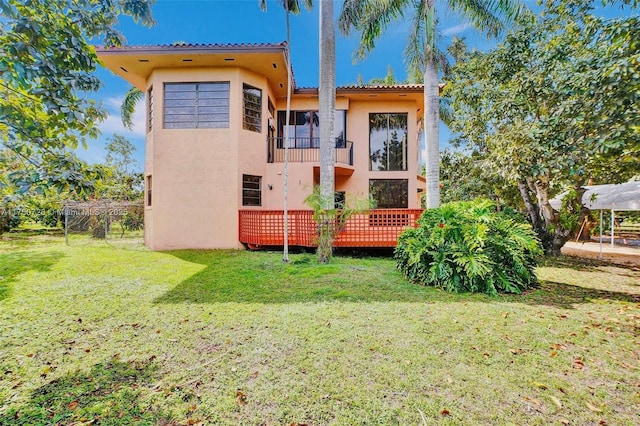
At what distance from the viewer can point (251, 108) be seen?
11.4 meters

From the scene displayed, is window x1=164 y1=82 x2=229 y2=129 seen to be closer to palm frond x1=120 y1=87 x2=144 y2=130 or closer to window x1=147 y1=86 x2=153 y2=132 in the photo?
window x1=147 y1=86 x2=153 y2=132

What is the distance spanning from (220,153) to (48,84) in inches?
346

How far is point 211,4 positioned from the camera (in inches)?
505

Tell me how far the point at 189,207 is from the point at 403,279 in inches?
321

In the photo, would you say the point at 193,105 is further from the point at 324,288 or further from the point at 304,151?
the point at 324,288

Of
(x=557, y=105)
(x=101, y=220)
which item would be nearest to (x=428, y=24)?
(x=557, y=105)

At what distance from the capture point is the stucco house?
967cm

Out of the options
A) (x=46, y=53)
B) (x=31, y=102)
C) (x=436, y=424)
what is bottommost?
(x=436, y=424)

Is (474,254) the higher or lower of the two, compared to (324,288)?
higher

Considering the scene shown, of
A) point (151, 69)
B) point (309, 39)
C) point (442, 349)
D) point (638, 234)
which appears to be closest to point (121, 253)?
point (151, 69)

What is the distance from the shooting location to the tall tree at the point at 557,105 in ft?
14.9

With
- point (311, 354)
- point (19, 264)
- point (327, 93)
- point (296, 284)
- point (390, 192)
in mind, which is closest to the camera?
point (311, 354)

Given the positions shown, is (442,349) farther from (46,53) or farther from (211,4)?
(211,4)

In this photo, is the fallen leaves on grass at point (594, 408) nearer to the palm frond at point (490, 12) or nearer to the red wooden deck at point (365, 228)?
the red wooden deck at point (365, 228)
